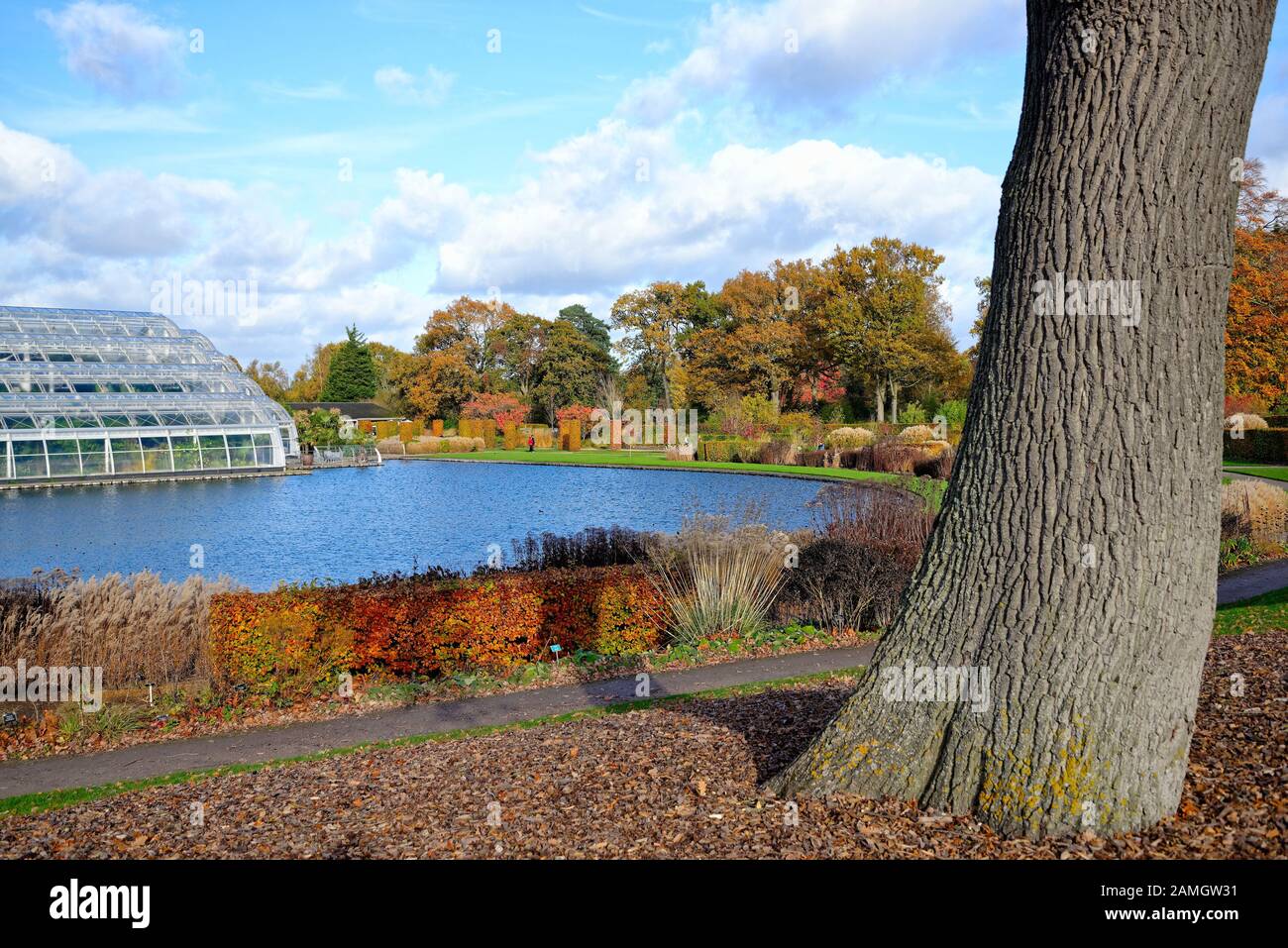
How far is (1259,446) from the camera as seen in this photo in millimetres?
34094

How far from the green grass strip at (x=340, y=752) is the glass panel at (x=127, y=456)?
30208 mm

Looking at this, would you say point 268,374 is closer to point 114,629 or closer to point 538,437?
point 538,437

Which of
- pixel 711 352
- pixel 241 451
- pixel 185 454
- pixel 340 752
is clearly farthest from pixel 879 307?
pixel 340 752

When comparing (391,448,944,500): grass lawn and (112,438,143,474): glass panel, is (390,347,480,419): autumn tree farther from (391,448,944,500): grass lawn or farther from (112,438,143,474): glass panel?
(112,438,143,474): glass panel

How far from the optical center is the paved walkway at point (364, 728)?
21.1 feet

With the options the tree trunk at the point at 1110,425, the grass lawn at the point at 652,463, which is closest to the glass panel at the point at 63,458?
the grass lawn at the point at 652,463

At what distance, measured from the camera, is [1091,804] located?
3.41 meters

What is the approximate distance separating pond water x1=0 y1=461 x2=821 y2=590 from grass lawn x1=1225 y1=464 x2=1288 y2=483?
43.1ft

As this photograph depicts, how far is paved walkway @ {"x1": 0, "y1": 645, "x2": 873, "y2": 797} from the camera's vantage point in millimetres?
6418

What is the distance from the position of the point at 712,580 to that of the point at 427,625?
2950mm

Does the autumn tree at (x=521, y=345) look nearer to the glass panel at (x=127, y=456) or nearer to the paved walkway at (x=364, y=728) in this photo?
the glass panel at (x=127, y=456)

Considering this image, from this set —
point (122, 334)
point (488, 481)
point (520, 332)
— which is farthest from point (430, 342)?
point (488, 481)

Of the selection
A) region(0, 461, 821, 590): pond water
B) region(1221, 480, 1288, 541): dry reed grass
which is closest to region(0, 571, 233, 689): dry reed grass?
region(0, 461, 821, 590): pond water

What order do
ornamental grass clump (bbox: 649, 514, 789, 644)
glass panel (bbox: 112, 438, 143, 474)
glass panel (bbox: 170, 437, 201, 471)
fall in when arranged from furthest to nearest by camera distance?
glass panel (bbox: 170, 437, 201, 471), glass panel (bbox: 112, 438, 143, 474), ornamental grass clump (bbox: 649, 514, 789, 644)
